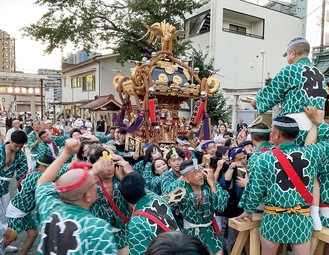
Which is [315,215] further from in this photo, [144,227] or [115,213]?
[115,213]

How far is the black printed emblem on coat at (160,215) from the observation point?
195 centimetres

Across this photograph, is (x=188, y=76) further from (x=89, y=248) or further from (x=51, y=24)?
(x=51, y=24)

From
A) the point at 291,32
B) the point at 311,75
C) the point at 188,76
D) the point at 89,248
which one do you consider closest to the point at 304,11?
the point at 291,32

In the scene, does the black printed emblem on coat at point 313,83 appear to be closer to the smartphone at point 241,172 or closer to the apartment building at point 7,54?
the smartphone at point 241,172

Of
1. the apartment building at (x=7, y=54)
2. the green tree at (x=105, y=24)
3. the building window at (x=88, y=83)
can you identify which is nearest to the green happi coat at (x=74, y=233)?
the green tree at (x=105, y=24)

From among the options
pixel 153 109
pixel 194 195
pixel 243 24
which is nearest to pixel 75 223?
pixel 194 195

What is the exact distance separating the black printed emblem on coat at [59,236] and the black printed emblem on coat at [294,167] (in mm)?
1517

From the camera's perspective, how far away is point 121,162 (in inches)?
110

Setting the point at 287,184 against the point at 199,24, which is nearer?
the point at 287,184

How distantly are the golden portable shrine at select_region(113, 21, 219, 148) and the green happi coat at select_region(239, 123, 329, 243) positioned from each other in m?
4.33

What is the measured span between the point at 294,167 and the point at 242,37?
63.7 ft

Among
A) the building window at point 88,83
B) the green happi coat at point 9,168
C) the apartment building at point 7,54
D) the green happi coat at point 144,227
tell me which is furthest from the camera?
the apartment building at point 7,54

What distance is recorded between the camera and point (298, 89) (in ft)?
7.86

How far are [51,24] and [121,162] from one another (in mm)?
14130
